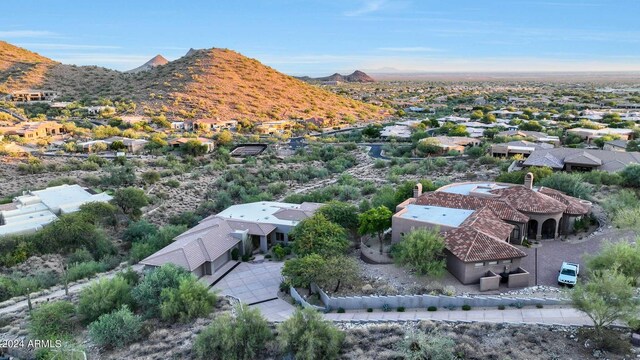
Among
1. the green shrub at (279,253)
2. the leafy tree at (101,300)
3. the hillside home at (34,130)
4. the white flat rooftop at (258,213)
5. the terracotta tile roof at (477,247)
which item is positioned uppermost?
the hillside home at (34,130)

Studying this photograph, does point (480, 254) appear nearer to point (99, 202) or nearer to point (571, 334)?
point (571, 334)

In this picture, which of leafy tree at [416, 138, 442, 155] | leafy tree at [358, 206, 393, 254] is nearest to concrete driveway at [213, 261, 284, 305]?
leafy tree at [358, 206, 393, 254]

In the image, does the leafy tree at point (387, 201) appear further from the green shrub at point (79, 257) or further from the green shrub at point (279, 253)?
the green shrub at point (79, 257)

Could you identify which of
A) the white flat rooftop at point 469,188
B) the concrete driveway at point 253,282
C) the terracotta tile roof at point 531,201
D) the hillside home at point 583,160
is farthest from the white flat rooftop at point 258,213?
the hillside home at point 583,160

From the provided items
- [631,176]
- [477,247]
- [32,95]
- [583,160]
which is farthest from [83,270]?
[32,95]

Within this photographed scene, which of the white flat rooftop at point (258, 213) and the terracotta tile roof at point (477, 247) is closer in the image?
the terracotta tile roof at point (477, 247)

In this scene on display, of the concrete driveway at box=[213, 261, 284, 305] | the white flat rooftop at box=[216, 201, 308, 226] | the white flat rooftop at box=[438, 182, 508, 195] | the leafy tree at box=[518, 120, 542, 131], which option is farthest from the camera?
the leafy tree at box=[518, 120, 542, 131]

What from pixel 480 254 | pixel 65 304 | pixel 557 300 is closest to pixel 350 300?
pixel 480 254

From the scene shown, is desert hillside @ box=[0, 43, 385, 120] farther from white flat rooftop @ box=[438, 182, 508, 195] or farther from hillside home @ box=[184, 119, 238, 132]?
white flat rooftop @ box=[438, 182, 508, 195]
